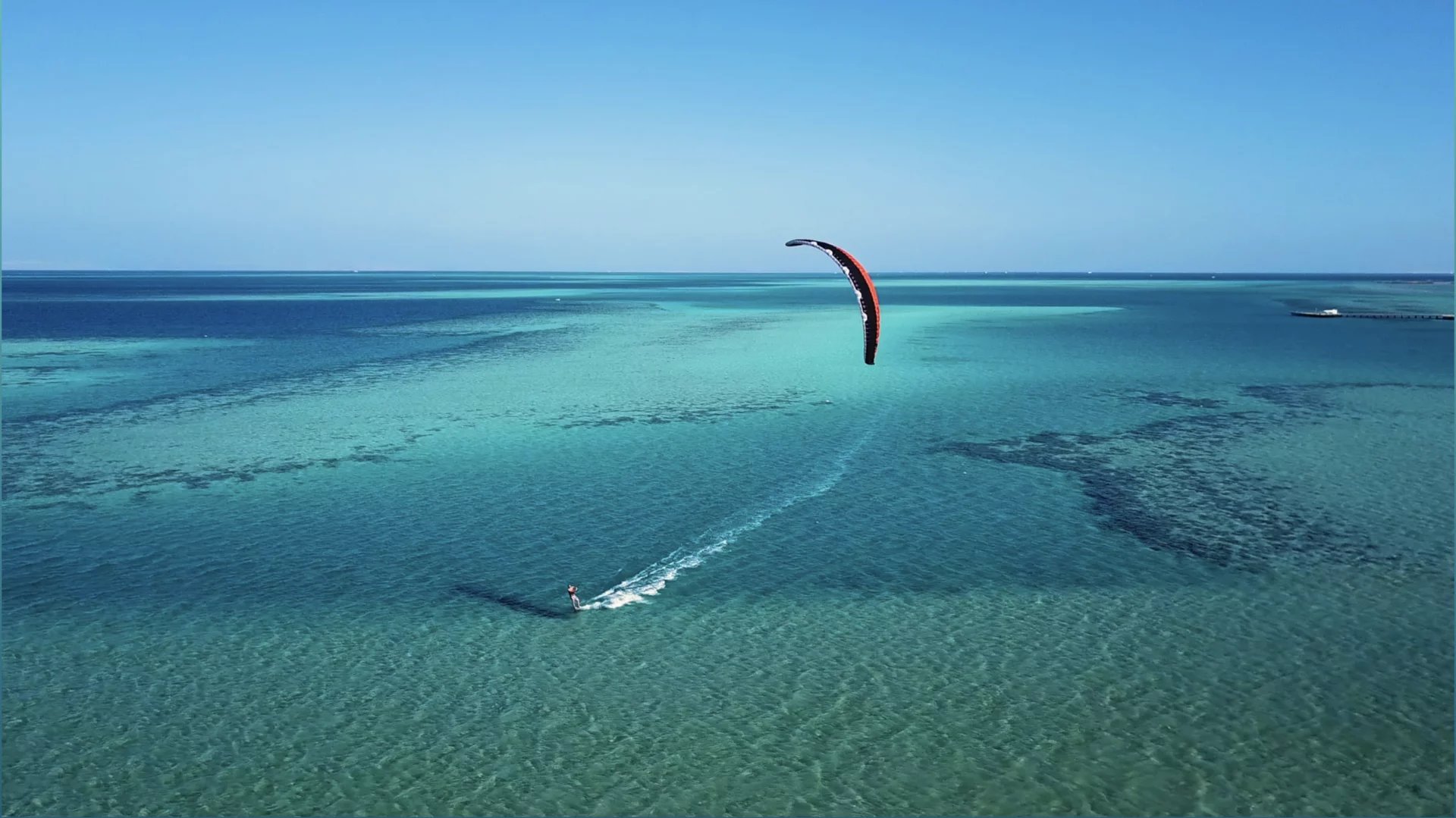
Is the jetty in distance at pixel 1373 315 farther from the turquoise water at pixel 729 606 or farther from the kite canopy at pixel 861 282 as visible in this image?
the kite canopy at pixel 861 282

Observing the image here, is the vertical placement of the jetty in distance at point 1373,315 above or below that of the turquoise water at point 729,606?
above

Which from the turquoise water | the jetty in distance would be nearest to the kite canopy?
the turquoise water

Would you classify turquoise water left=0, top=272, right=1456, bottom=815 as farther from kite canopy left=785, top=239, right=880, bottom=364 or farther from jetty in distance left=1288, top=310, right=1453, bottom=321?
jetty in distance left=1288, top=310, right=1453, bottom=321

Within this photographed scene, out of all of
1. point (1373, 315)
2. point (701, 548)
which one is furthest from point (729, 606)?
point (1373, 315)

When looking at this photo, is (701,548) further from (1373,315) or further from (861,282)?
(1373,315)

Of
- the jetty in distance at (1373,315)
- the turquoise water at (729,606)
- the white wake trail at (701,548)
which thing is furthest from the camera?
Result: the jetty in distance at (1373,315)

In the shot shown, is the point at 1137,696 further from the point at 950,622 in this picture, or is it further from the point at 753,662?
the point at 753,662

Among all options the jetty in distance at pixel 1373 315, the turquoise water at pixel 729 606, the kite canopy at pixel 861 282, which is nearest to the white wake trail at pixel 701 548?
the turquoise water at pixel 729 606

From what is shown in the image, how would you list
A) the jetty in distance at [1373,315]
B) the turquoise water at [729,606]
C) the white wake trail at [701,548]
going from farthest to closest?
the jetty in distance at [1373,315], the white wake trail at [701,548], the turquoise water at [729,606]

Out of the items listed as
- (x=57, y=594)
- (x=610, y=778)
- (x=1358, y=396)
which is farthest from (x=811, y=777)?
(x=1358, y=396)
